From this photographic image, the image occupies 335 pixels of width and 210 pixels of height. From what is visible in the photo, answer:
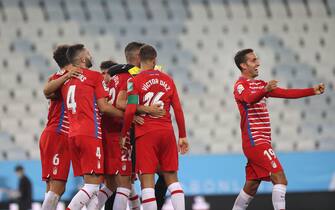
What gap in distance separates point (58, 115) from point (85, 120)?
61 cm

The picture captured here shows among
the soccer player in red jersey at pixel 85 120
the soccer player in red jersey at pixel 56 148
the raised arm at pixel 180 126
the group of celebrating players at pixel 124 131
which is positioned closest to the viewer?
the soccer player in red jersey at pixel 85 120

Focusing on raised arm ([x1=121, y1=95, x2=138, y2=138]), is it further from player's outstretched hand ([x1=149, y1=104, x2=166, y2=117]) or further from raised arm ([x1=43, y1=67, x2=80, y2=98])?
raised arm ([x1=43, y1=67, x2=80, y2=98])

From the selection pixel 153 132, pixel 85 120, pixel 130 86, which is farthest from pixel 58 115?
pixel 153 132

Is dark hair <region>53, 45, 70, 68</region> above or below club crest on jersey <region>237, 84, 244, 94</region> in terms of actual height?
above

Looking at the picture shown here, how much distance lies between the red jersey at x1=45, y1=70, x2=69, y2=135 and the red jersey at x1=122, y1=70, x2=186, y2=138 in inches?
28.7

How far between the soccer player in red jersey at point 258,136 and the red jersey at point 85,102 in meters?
1.71

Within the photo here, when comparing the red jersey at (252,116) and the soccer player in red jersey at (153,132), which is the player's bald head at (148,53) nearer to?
the soccer player in red jersey at (153,132)

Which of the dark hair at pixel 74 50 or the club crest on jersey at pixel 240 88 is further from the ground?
the dark hair at pixel 74 50

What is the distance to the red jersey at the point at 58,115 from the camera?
8.73 meters

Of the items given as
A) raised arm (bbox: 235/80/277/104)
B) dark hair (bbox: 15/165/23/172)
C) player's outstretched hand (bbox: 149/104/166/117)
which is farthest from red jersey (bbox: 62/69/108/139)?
dark hair (bbox: 15/165/23/172)

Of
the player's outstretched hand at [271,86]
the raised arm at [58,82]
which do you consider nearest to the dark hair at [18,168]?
the raised arm at [58,82]

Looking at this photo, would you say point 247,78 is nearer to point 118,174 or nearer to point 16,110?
point 118,174

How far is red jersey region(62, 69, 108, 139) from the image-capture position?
8.30 metres

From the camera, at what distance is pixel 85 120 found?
831 cm
